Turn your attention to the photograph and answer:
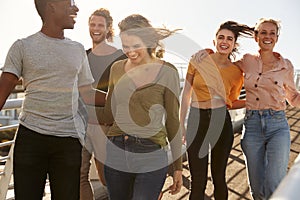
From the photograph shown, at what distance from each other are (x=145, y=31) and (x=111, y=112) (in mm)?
508

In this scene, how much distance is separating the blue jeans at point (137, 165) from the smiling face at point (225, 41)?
123 cm

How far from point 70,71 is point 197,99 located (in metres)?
1.34

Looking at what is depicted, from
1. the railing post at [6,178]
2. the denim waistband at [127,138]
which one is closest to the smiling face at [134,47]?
the denim waistband at [127,138]

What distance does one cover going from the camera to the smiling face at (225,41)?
331 centimetres

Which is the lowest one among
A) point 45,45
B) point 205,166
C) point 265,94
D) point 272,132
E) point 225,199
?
point 225,199

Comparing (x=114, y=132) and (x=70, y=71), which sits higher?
(x=70, y=71)

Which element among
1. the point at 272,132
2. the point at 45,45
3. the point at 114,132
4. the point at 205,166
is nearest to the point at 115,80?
the point at 114,132

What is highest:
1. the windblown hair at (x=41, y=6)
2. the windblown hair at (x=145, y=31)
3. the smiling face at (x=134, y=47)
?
the windblown hair at (x=41, y=6)

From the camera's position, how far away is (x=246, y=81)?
3.32 metres

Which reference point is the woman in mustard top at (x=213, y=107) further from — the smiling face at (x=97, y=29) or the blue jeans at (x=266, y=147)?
the smiling face at (x=97, y=29)

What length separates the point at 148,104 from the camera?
238cm

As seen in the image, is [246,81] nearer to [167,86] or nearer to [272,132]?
[272,132]

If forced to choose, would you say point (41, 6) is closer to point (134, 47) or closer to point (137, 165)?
point (134, 47)

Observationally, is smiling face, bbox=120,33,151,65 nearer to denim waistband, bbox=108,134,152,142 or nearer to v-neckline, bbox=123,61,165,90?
v-neckline, bbox=123,61,165,90
